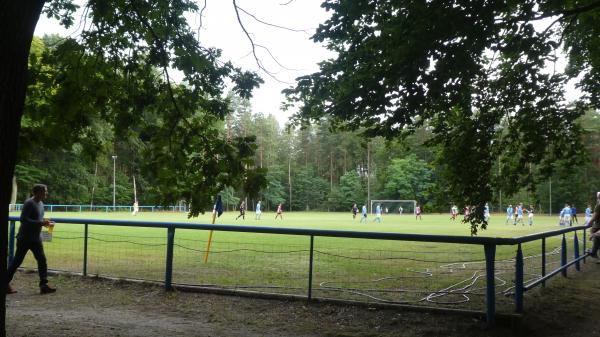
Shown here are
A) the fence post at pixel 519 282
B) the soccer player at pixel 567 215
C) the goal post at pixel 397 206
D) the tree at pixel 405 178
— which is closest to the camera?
the fence post at pixel 519 282

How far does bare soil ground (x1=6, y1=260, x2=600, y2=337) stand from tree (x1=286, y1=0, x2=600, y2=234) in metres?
2.69

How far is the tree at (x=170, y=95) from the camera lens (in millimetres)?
6199

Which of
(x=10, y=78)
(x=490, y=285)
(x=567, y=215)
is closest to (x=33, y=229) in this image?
(x=10, y=78)

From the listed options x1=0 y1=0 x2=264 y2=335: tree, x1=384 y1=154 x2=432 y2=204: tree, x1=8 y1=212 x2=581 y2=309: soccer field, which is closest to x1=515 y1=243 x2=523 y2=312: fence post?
x1=8 y1=212 x2=581 y2=309: soccer field

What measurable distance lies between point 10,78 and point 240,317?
451 cm

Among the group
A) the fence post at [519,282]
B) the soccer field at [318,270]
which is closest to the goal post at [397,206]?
the soccer field at [318,270]

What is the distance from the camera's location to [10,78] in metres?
3.53

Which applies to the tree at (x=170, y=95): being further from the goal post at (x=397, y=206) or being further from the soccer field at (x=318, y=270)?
the goal post at (x=397, y=206)

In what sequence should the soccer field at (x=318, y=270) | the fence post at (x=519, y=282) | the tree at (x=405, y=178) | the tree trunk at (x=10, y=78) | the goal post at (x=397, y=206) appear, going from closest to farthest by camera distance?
the tree trunk at (x=10, y=78)
the fence post at (x=519, y=282)
the soccer field at (x=318, y=270)
the goal post at (x=397, y=206)
the tree at (x=405, y=178)

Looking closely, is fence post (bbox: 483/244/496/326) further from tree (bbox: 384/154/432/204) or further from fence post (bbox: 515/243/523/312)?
tree (bbox: 384/154/432/204)

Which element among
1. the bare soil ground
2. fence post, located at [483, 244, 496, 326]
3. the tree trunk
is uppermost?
the tree trunk

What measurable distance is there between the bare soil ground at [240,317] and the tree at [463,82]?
2693mm

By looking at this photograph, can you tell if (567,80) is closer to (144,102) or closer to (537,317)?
(537,317)

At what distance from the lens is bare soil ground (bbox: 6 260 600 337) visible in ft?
20.6
